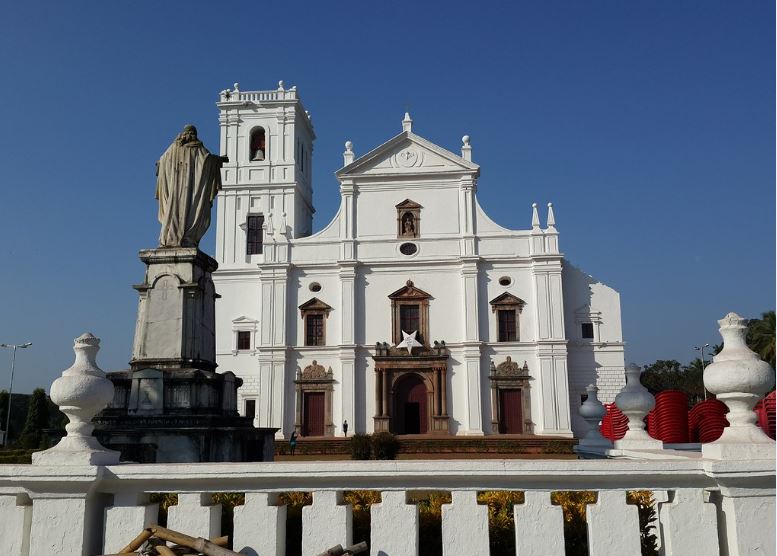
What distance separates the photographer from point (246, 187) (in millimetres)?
36438

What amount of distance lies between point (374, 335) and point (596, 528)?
2933 cm

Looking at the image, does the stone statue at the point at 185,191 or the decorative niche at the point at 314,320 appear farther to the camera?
the decorative niche at the point at 314,320

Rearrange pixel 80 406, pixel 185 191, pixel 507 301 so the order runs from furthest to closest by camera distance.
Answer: pixel 507 301 < pixel 185 191 < pixel 80 406

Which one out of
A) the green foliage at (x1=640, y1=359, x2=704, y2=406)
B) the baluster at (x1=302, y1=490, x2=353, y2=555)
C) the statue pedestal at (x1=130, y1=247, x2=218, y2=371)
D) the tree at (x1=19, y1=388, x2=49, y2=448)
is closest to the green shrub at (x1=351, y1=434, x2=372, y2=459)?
the statue pedestal at (x1=130, y1=247, x2=218, y2=371)

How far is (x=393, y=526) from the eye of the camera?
3.43m

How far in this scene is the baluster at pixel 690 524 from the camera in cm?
338

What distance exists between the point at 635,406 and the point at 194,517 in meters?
4.01

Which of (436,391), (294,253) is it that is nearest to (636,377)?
(436,391)

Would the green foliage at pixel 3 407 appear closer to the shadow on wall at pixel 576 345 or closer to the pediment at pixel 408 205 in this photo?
the pediment at pixel 408 205

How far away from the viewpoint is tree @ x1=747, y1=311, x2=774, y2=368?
32000 mm

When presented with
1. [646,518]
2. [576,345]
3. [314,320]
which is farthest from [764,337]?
[646,518]

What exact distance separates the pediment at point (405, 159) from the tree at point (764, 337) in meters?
16.8

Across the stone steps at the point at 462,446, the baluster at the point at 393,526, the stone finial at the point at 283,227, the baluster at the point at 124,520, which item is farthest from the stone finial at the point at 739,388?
the stone finial at the point at 283,227

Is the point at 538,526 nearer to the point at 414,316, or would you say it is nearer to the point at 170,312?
the point at 170,312
